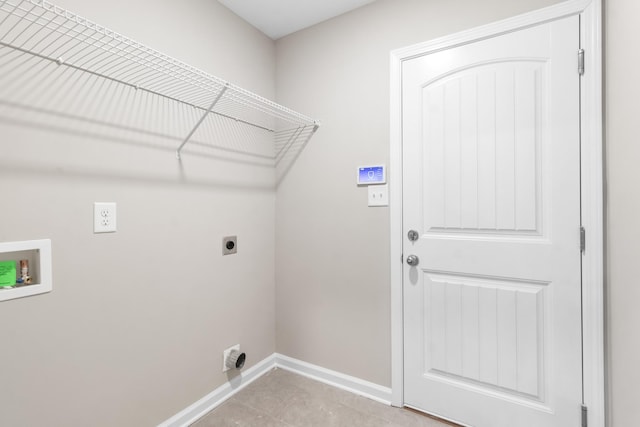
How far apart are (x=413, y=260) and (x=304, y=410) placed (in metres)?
1.06

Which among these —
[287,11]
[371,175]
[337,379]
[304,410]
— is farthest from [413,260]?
[287,11]

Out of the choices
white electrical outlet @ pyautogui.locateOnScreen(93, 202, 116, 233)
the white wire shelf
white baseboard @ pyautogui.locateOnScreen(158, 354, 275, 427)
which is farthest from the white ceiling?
white baseboard @ pyautogui.locateOnScreen(158, 354, 275, 427)

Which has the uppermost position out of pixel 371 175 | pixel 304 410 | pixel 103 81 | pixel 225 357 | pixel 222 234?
pixel 103 81

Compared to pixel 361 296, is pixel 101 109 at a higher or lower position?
higher

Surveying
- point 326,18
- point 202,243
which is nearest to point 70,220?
point 202,243

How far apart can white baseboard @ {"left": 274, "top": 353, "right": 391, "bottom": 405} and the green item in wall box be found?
63.9 inches

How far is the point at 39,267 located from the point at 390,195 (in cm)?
164

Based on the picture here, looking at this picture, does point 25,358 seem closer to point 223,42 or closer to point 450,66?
point 223,42

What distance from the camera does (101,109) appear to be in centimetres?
133

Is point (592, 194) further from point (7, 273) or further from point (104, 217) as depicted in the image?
point (7, 273)

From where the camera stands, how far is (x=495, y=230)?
155 cm

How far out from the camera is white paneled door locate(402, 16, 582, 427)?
1.40 metres

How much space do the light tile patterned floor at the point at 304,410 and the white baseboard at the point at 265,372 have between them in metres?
0.04

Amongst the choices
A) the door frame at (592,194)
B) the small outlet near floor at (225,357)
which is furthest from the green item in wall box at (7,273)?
the door frame at (592,194)
